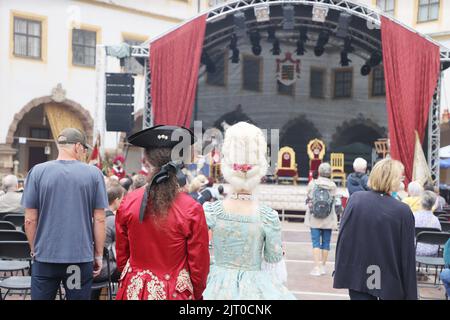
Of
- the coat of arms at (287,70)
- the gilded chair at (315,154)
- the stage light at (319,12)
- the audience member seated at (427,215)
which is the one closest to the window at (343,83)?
the coat of arms at (287,70)

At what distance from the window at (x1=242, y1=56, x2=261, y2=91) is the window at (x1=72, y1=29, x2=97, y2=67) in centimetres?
586

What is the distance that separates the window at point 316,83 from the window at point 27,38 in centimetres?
1054

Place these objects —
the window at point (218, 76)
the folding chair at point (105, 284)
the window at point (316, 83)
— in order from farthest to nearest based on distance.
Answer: the window at point (316, 83) < the window at point (218, 76) < the folding chair at point (105, 284)

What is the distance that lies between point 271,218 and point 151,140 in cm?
77

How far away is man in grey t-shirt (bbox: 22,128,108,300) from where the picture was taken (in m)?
3.34

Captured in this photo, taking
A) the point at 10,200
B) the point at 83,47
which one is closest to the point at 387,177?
the point at 10,200

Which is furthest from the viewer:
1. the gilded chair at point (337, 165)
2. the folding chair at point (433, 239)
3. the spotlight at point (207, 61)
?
the gilded chair at point (337, 165)

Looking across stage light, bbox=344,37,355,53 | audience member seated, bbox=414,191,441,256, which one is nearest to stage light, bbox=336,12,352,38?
stage light, bbox=344,37,355,53

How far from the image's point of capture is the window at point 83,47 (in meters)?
18.6

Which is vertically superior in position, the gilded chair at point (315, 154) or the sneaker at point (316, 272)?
Answer: the gilded chair at point (315, 154)

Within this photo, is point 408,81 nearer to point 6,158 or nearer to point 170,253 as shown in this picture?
point 170,253

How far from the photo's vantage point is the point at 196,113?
60.6ft

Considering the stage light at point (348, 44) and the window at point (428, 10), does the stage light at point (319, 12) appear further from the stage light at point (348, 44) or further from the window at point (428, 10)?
the window at point (428, 10)

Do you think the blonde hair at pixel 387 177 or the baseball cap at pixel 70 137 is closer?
the blonde hair at pixel 387 177
